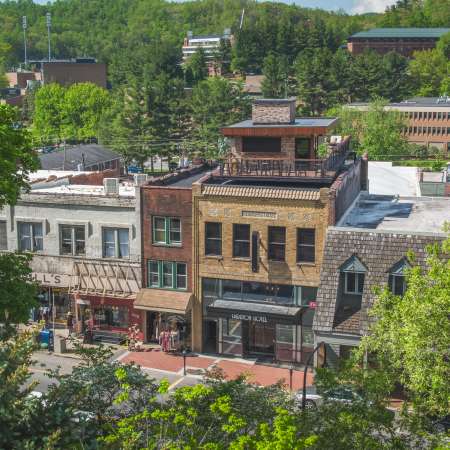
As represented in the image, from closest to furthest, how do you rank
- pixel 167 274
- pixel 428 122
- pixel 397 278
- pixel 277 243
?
pixel 397 278 → pixel 277 243 → pixel 167 274 → pixel 428 122

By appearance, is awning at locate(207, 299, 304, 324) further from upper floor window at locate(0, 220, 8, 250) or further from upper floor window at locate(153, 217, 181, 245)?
upper floor window at locate(0, 220, 8, 250)

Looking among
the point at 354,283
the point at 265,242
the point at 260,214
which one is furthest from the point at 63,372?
the point at 354,283

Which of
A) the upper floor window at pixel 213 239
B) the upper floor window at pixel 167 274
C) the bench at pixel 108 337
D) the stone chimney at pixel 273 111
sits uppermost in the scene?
the stone chimney at pixel 273 111

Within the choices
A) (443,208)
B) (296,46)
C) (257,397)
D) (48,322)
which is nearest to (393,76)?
(296,46)

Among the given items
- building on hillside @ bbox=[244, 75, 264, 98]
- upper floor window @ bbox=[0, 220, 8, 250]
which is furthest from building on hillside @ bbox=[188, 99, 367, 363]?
building on hillside @ bbox=[244, 75, 264, 98]

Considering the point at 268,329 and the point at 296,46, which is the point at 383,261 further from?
the point at 296,46

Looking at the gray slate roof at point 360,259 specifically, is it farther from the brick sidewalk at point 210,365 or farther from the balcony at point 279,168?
the balcony at point 279,168

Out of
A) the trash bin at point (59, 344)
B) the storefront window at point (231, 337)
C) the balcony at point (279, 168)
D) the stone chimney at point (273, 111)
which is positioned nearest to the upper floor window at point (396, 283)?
the balcony at point (279, 168)

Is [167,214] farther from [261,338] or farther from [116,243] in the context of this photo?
[261,338]
